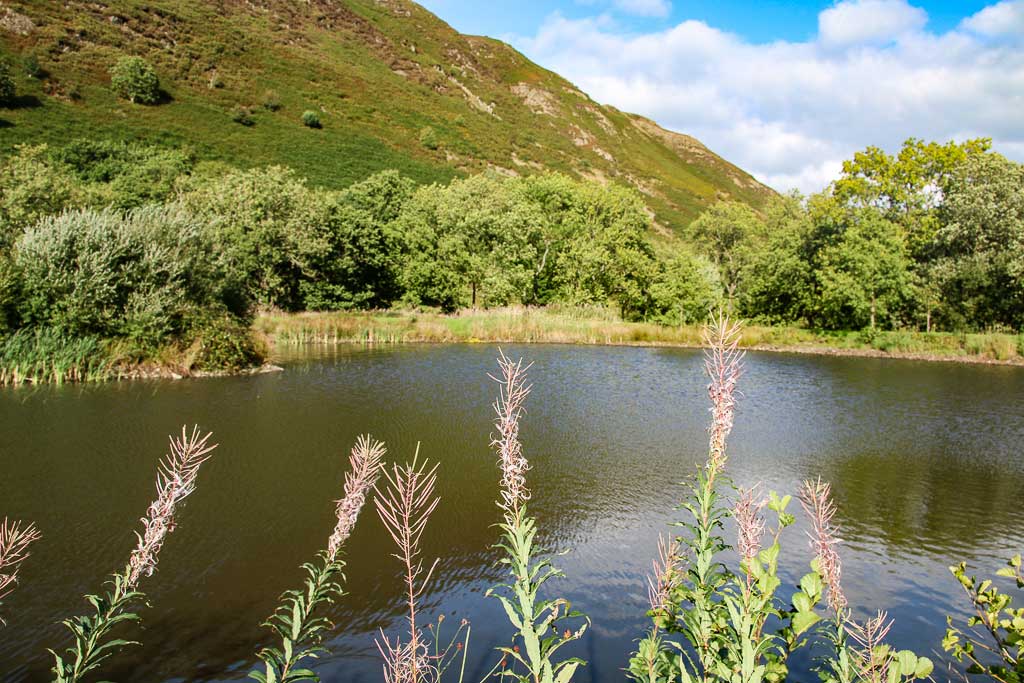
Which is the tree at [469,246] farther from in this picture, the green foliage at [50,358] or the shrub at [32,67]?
the shrub at [32,67]

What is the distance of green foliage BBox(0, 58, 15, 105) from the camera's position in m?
42.5

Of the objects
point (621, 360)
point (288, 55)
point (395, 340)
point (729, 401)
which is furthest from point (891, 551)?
point (288, 55)

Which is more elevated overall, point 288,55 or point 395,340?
point 288,55

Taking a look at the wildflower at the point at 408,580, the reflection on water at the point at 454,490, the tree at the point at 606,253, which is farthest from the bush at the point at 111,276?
the tree at the point at 606,253

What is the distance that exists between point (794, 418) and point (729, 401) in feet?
39.2

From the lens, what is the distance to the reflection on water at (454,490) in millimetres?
4934

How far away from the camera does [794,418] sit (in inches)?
526

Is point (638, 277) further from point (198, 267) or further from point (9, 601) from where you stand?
point (9, 601)

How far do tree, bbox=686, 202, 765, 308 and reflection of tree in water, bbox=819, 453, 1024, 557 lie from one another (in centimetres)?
3138

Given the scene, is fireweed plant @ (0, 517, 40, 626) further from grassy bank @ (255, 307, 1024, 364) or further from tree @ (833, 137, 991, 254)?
tree @ (833, 137, 991, 254)

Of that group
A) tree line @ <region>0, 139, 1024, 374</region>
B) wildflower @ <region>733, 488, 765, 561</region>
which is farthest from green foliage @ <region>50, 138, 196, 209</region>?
wildflower @ <region>733, 488, 765, 561</region>

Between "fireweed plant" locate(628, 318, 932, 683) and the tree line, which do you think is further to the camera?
the tree line

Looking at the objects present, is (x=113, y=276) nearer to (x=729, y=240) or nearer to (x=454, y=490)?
(x=454, y=490)

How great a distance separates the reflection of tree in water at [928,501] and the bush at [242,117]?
186 feet
